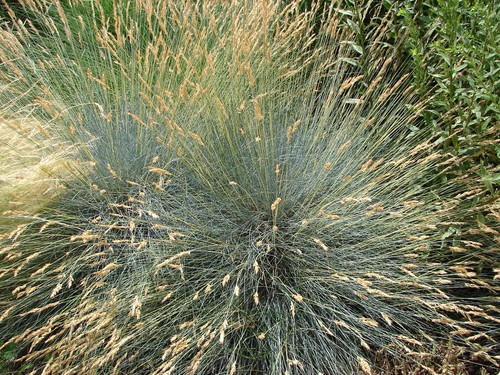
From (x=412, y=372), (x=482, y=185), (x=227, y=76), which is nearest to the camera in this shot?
(x=412, y=372)

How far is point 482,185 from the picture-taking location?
8.21ft

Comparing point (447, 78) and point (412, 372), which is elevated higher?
point (447, 78)

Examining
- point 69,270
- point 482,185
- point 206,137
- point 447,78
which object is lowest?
point 69,270

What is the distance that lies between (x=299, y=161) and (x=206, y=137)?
50cm

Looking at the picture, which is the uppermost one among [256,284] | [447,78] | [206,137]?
[447,78]

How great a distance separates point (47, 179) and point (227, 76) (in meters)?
1.30

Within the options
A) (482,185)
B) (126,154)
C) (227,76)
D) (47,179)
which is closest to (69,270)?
(47,179)

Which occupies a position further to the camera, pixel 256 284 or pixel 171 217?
pixel 171 217

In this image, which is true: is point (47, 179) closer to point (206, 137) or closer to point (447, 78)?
point (206, 137)

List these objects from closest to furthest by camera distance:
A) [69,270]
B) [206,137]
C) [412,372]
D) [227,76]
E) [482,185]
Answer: [412,372]
[69,270]
[482,185]
[206,137]
[227,76]

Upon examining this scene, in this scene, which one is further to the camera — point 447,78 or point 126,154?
point 126,154

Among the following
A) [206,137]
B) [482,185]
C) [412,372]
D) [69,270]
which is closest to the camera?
[412,372]

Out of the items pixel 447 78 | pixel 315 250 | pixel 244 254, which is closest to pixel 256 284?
pixel 244 254

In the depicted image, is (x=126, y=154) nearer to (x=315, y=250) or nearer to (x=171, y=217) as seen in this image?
(x=171, y=217)
